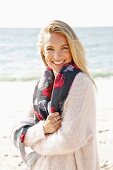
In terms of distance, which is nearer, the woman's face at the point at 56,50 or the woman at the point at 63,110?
the woman at the point at 63,110

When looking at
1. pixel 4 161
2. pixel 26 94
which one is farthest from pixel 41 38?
pixel 26 94

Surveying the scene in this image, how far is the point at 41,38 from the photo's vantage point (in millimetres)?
Result: 2582

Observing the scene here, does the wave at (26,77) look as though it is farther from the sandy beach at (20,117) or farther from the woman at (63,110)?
the woman at (63,110)

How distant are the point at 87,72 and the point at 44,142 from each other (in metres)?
0.44

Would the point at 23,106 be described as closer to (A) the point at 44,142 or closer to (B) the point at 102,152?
(B) the point at 102,152

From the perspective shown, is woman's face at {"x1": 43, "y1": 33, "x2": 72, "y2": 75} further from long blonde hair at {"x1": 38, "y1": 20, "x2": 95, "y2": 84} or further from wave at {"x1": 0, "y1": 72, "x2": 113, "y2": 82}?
wave at {"x1": 0, "y1": 72, "x2": 113, "y2": 82}

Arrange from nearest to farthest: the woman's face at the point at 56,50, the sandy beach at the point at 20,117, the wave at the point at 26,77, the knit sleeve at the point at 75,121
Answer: the knit sleeve at the point at 75,121 → the woman's face at the point at 56,50 → the sandy beach at the point at 20,117 → the wave at the point at 26,77

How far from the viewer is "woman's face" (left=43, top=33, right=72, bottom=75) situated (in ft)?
8.06

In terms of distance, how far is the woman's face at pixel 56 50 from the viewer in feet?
8.06

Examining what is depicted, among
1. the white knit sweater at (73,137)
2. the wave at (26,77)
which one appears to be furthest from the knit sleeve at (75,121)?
the wave at (26,77)

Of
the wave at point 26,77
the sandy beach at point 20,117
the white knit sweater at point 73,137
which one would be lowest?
the wave at point 26,77

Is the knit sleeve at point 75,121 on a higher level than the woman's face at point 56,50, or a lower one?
lower

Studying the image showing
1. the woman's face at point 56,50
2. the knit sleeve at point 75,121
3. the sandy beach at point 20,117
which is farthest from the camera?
the sandy beach at point 20,117

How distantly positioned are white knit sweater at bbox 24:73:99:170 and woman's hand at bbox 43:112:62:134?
0.03 metres
